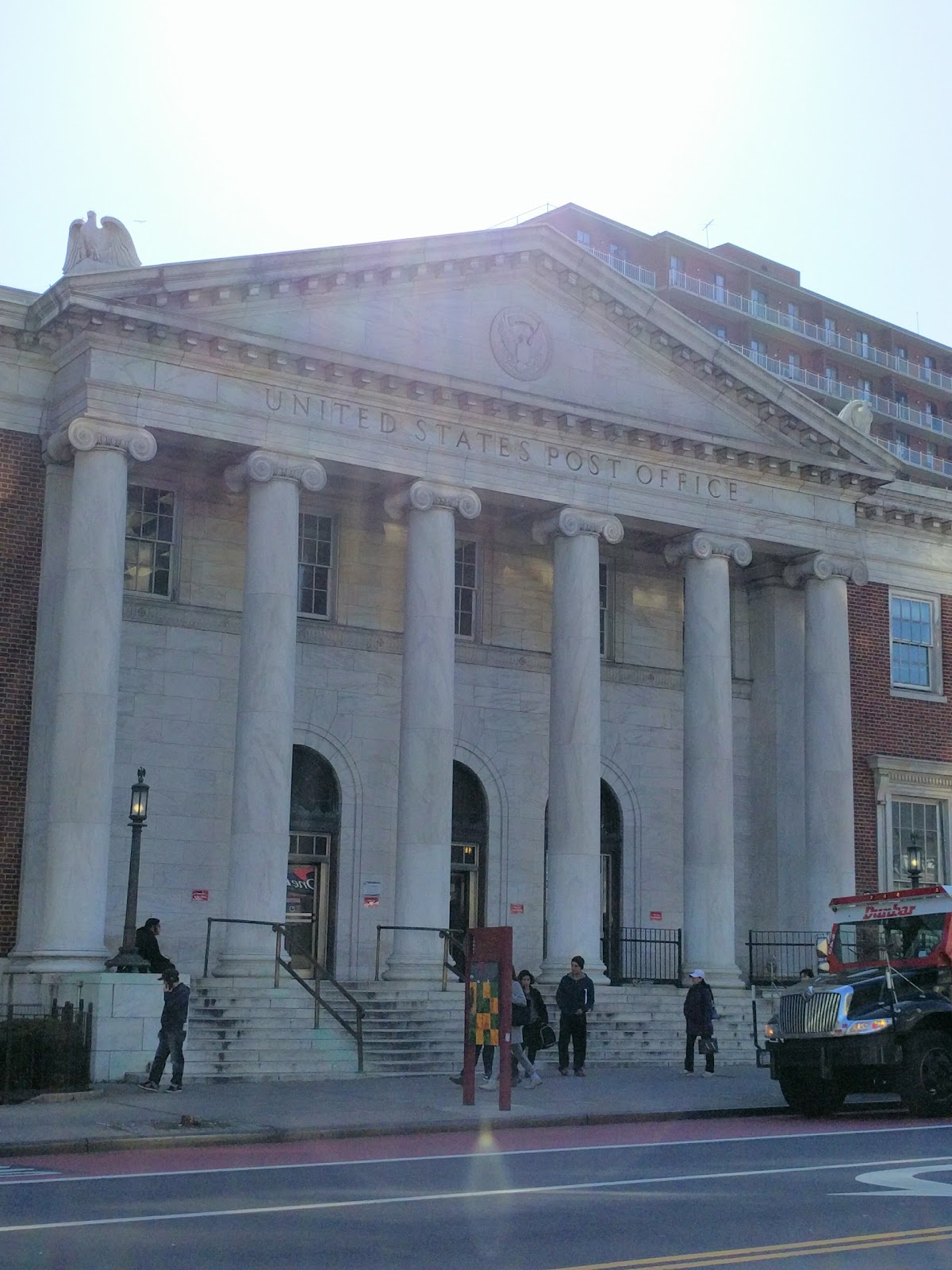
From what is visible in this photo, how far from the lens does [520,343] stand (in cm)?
3008

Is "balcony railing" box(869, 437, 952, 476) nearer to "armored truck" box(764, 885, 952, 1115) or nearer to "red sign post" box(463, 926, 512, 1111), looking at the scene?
"armored truck" box(764, 885, 952, 1115)

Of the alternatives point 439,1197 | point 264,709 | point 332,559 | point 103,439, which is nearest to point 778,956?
point 332,559

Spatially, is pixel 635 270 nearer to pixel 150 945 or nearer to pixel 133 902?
pixel 150 945

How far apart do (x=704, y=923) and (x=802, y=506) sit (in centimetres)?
860

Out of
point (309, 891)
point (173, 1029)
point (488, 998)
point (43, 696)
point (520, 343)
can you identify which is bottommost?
point (173, 1029)

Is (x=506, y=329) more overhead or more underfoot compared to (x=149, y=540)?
more overhead

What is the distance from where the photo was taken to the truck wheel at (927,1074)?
19.0 metres

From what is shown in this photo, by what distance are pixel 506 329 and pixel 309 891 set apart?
10.9m

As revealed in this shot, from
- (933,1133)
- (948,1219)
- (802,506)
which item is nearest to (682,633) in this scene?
(802,506)

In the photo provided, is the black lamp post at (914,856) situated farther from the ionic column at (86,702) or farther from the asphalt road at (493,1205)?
the asphalt road at (493,1205)

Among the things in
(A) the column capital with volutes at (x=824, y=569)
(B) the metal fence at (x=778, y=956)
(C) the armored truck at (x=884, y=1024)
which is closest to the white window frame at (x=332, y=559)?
(A) the column capital with volutes at (x=824, y=569)

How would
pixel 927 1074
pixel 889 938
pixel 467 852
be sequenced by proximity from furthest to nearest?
pixel 467 852 → pixel 889 938 → pixel 927 1074

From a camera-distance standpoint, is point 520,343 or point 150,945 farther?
point 520,343

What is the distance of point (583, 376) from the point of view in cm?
3077
